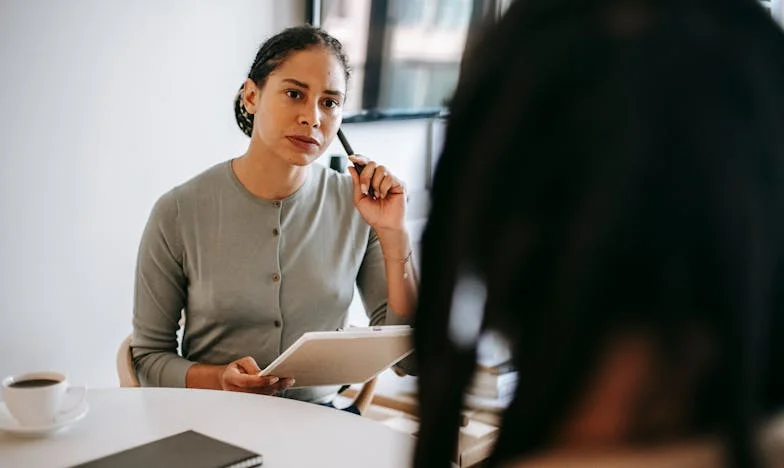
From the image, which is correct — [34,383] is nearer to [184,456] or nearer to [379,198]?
[184,456]

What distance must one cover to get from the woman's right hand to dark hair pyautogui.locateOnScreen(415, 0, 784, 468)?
3.46 ft

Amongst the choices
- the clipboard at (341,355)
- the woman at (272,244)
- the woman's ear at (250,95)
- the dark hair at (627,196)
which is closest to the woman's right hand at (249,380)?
the clipboard at (341,355)

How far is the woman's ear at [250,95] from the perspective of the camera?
5.79 ft

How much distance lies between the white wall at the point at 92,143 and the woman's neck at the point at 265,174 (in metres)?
0.47

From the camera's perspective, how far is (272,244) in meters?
1.68

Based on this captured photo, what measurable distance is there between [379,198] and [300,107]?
0.25 m

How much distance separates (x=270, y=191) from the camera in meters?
1.73

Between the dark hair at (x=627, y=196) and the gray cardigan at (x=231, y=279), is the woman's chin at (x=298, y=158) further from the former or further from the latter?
the dark hair at (x=627, y=196)

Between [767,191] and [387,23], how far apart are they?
2.52 metres

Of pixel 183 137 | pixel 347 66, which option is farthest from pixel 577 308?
pixel 183 137

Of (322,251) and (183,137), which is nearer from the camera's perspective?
(322,251)

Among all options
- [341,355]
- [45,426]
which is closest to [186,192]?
[341,355]

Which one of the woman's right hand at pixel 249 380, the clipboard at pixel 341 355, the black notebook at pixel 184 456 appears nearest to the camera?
the black notebook at pixel 184 456

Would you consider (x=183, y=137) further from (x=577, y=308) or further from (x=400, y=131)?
(x=577, y=308)
